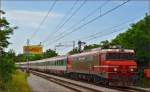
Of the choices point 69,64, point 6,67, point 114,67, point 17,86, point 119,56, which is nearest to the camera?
point 6,67

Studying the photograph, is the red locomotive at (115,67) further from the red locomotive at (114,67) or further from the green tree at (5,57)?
the green tree at (5,57)

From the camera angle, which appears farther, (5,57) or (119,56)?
(119,56)

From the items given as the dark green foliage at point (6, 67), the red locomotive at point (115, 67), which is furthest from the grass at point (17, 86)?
the red locomotive at point (115, 67)

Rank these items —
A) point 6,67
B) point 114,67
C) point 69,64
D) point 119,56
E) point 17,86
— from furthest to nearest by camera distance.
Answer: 1. point 69,64
2. point 119,56
3. point 114,67
4. point 17,86
5. point 6,67

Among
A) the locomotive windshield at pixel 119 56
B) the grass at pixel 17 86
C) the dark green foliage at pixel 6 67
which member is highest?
the locomotive windshield at pixel 119 56

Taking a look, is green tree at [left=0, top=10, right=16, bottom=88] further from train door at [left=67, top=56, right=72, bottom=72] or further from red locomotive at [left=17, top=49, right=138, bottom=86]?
train door at [left=67, top=56, right=72, bottom=72]

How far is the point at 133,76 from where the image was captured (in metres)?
35.9

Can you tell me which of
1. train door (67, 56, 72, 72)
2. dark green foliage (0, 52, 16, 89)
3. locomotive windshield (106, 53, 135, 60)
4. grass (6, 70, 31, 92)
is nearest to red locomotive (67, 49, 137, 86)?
locomotive windshield (106, 53, 135, 60)

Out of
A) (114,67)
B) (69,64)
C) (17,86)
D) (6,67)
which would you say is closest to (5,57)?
(6,67)

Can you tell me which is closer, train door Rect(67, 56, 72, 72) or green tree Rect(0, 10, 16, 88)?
green tree Rect(0, 10, 16, 88)

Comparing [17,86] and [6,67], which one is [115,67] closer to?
[17,86]

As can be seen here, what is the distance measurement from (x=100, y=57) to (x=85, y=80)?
36.0ft

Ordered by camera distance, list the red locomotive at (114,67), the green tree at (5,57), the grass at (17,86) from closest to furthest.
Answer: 1. the green tree at (5,57)
2. the grass at (17,86)
3. the red locomotive at (114,67)

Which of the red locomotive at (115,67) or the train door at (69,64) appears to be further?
the train door at (69,64)
